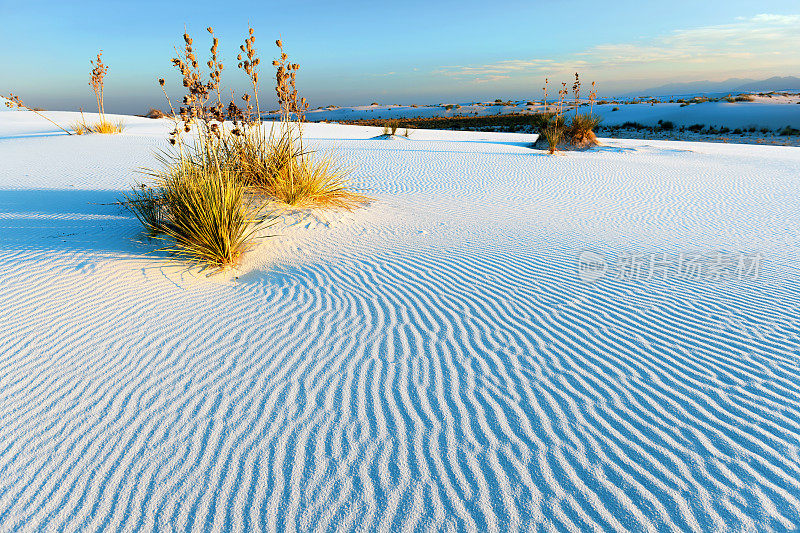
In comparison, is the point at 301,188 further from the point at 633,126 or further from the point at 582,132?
the point at 633,126

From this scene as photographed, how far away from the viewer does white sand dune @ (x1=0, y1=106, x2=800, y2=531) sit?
1690mm

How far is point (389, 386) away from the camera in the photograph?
2.35 m

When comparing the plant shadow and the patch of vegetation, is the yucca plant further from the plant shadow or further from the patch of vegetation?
the plant shadow

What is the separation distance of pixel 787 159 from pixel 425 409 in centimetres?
1500

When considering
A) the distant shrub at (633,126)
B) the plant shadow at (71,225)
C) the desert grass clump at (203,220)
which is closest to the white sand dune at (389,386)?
the plant shadow at (71,225)

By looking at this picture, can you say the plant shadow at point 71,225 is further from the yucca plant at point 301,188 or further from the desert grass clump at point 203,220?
the yucca plant at point 301,188

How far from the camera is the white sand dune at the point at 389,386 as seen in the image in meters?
1.69

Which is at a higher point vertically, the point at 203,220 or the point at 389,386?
the point at 203,220

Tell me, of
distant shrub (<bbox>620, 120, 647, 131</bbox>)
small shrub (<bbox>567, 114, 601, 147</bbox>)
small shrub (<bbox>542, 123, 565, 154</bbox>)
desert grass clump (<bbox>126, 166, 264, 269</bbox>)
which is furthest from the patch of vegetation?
distant shrub (<bbox>620, 120, 647, 131</bbox>)

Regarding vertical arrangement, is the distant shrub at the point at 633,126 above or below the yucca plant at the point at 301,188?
above

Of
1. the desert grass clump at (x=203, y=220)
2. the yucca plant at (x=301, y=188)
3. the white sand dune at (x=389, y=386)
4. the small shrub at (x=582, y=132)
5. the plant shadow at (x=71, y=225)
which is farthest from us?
the small shrub at (x=582, y=132)

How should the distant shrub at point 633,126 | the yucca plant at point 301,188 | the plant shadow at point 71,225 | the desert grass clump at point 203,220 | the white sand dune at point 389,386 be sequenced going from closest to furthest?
the white sand dune at point 389,386 → the desert grass clump at point 203,220 → the plant shadow at point 71,225 → the yucca plant at point 301,188 → the distant shrub at point 633,126

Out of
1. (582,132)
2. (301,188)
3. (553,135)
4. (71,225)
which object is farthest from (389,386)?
(582,132)

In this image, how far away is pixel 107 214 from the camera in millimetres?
5188
